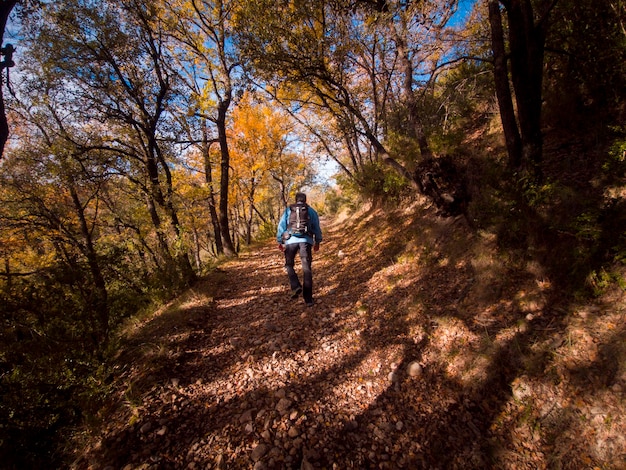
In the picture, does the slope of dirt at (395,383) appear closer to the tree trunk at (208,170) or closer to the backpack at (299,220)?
the backpack at (299,220)

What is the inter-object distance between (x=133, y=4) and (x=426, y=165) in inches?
357

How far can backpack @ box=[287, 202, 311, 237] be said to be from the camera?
525 cm

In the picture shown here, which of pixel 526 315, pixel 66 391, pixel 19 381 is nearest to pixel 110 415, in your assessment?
pixel 66 391

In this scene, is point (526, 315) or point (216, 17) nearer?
point (526, 315)

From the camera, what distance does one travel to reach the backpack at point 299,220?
525 cm

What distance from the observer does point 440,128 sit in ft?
27.2

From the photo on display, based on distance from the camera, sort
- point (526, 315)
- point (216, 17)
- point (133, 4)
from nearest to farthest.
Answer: point (526, 315)
point (133, 4)
point (216, 17)

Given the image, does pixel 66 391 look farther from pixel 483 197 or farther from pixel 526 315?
pixel 483 197

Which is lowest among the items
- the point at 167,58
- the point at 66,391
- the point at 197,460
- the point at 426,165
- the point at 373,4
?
the point at 197,460

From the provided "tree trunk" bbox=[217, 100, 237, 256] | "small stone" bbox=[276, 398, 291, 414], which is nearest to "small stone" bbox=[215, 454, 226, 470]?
"small stone" bbox=[276, 398, 291, 414]

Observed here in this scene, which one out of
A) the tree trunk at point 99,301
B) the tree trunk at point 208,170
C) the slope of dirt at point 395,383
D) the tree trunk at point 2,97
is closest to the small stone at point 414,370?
the slope of dirt at point 395,383

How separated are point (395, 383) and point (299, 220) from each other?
3347 millimetres

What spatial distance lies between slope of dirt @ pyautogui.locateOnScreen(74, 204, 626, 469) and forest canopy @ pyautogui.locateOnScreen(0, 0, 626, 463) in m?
0.60

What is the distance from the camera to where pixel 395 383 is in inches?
121
